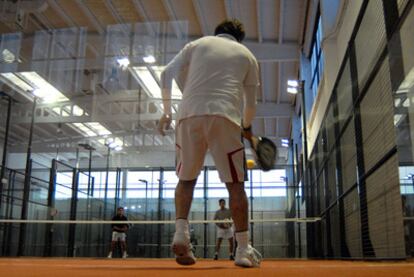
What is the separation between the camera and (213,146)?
2.92 meters

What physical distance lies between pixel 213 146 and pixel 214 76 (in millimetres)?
401

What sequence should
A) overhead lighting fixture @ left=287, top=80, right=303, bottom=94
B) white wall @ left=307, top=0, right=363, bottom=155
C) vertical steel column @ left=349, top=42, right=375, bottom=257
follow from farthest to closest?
overhead lighting fixture @ left=287, top=80, right=303, bottom=94 < white wall @ left=307, top=0, right=363, bottom=155 < vertical steel column @ left=349, top=42, right=375, bottom=257

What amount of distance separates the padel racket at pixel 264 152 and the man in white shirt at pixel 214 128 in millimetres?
288

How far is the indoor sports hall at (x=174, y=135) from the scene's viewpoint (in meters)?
3.76

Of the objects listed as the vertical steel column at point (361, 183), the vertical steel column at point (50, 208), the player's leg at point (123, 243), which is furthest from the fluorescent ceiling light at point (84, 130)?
the vertical steel column at point (361, 183)

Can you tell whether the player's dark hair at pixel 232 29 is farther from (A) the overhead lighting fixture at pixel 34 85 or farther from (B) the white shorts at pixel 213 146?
(A) the overhead lighting fixture at pixel 34 85

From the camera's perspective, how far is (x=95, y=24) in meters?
10.0

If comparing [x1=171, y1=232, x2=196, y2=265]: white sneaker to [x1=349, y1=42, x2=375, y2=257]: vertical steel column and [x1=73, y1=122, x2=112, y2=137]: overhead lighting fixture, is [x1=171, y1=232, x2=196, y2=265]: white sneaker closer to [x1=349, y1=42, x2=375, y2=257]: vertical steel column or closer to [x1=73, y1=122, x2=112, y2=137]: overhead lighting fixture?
[x1=349, y1=42, x2=375, y2=257]: vertical steel column

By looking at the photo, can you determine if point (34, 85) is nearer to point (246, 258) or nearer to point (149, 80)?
point (149, 80)

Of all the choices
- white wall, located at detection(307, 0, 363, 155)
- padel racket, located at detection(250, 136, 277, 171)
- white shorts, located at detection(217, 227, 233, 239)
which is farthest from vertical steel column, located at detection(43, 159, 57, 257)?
padel racket, located at detection(250, 136, 277, 171)

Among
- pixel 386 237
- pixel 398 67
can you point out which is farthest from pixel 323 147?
pixel 398 67

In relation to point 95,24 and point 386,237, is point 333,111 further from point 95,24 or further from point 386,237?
point 95,24

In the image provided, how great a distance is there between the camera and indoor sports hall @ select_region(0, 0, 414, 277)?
12.3 ft

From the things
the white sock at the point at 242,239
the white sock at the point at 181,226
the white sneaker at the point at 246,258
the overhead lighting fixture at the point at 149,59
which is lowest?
the white sneaker at the point at 246,258
